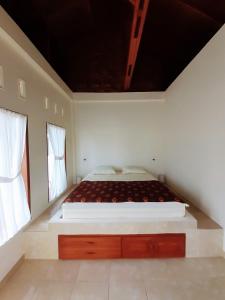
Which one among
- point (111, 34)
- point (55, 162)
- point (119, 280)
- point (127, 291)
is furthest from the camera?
point (55, 162)

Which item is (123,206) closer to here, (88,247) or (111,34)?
(88,247)

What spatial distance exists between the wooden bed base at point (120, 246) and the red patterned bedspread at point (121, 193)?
1.43 ft

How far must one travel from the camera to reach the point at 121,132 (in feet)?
17.2

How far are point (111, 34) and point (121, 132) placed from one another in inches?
92.2

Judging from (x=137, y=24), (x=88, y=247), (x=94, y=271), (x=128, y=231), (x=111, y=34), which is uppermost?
(x=111, y=34)

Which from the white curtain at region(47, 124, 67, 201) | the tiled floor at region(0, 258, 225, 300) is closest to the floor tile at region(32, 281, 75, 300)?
the tiled floor at region(0, 258, 225, 300)

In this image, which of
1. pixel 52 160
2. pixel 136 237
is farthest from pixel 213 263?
pixel 52 160

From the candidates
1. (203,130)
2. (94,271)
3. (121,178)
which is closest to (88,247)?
(94,271)

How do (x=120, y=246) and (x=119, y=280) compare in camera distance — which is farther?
(x=120, y=246)

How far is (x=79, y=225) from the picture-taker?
243 cm

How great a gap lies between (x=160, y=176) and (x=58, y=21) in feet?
12.5

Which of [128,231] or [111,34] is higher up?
[111,34]

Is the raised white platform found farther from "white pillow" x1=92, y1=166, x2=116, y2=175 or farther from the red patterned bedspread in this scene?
"white pillow" x1=92, y1=166, x2=116, y2=175

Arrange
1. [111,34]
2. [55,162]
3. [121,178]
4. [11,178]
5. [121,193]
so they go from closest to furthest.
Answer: [11,178] → [121,193] → [111,34] → [55,162] → [121,178]
